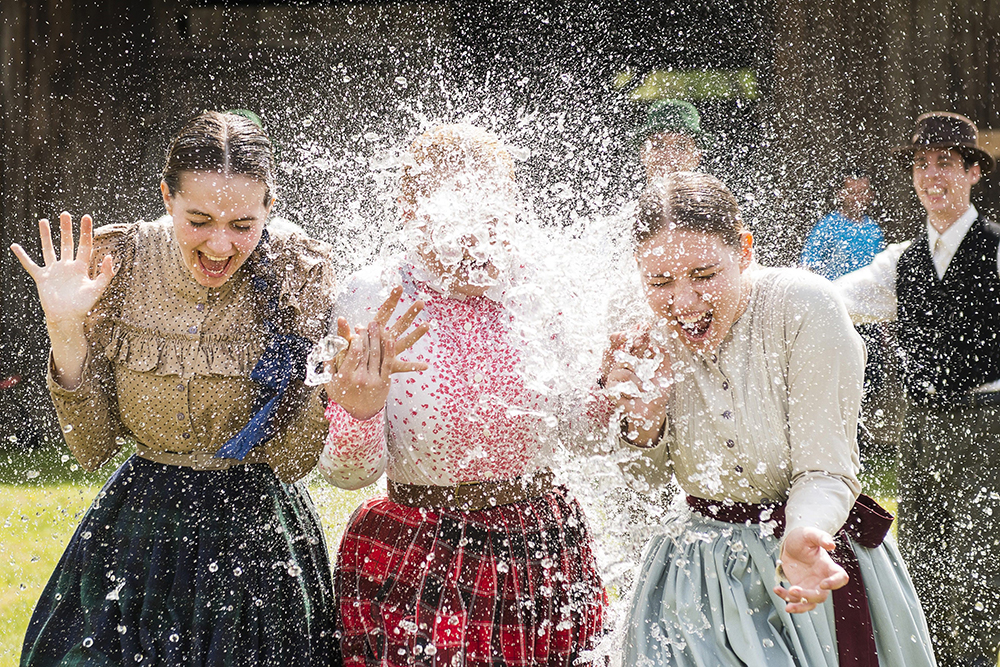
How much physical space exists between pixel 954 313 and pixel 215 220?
2.99 metres

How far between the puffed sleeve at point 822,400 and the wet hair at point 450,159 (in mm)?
838

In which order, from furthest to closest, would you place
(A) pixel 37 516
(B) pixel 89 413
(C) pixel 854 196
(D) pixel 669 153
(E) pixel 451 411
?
(C) pixel 854 196
(A) pixel 37 516
(D) pixel 669 153
(B) pixel 89 413
(E) pixel 451 411

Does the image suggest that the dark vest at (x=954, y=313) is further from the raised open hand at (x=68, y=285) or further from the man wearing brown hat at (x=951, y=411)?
the raised open hand at (x=68, y=285)

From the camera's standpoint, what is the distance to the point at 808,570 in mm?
2320

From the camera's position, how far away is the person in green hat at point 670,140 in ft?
15.2

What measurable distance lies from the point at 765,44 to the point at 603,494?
723cm

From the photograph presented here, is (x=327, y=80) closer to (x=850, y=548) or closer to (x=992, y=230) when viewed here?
(x=992, y=230)

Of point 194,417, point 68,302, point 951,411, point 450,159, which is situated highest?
point 450,159

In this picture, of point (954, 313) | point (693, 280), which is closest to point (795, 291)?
point (693, 280)

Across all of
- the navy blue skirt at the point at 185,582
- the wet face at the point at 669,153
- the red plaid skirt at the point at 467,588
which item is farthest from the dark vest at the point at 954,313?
the navy blue skirt at the point at 185,582

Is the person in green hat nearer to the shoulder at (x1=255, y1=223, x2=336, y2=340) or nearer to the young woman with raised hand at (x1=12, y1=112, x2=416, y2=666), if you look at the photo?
the shoulder at (x1=255, y1=223, x2=336, y2=340)

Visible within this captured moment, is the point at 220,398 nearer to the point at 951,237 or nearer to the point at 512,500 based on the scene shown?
the point at 512,500

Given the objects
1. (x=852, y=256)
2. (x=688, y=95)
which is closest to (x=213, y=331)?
(x=852, y=256)

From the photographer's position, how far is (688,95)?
9820 millimetres
